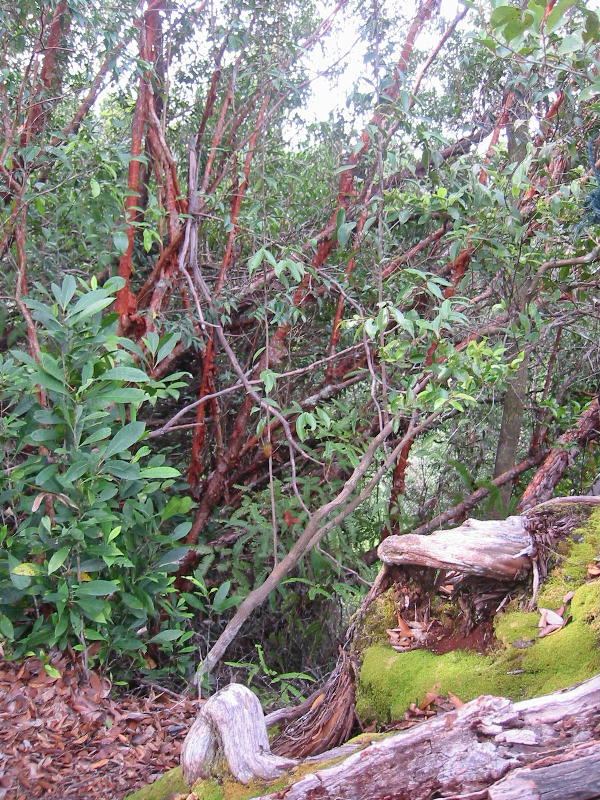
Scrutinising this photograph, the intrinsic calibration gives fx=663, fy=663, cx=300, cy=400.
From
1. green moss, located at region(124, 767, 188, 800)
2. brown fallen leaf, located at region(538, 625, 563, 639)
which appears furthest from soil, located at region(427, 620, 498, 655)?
green moss, located at region(124, 767, 188, 800)

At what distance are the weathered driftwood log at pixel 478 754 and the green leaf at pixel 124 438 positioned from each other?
1.65 m

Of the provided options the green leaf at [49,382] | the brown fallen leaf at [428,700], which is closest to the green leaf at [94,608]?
the green leaf at [49,382]

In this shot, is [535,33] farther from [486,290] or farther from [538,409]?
[538,409]

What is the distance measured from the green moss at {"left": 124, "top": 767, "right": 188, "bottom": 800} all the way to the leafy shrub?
2.61 feet

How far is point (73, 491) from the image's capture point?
301 centimetres

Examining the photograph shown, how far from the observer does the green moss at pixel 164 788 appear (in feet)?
7.67

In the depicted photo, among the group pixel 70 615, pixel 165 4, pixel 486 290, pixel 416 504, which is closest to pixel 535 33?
pixel 486 290

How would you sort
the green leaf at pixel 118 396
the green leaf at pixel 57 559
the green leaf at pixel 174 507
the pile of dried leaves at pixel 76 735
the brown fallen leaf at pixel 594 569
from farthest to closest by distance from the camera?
the green leaf at pixel 174 507 < the green leaf at pixel 118 396 < the green leaf at pixel 57 559 < the pile of dried leaves at pixel 76 735 < the brown fallen leaf at pixel 594 569

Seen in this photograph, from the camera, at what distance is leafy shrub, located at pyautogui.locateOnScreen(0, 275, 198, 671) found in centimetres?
293

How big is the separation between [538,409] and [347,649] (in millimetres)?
3190

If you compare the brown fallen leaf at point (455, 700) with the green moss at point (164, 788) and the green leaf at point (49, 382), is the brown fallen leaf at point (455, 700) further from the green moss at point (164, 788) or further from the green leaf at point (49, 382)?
the green leaf at point (49, 382)

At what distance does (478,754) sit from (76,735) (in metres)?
2.04

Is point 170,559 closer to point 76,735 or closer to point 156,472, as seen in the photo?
point 156,472

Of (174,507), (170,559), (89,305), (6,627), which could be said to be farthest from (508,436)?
(6,627)
